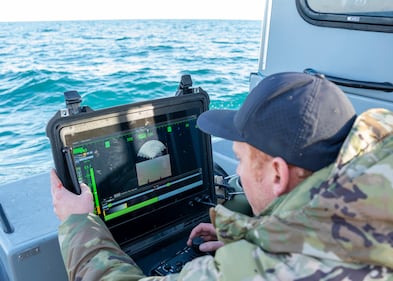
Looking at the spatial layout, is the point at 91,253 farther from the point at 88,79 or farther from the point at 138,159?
the point at 88,79

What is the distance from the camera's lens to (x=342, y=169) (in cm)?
77

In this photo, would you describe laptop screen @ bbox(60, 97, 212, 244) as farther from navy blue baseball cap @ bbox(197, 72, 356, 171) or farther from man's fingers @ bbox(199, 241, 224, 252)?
navy blue baseball cap @ bbox(197, 72, 356, 171)

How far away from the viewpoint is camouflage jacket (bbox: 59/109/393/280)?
0.74 m

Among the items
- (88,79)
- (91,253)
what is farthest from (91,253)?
(88,79)

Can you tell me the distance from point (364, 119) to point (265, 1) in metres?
1.83

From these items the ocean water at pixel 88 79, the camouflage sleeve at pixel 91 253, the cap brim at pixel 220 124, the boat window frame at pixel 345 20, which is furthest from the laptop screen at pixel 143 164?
the ocean water at pixel 88 79

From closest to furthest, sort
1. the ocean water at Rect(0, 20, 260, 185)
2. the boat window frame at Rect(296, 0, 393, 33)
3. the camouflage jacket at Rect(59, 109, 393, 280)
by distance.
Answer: the camouflage jacket at Rect(59, 109, 393, 280) < the boat window frame at Rect(296, 0, 393, 33) < the ocean water at Rect(0, 20, 260, 185)

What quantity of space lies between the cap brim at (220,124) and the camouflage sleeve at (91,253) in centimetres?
41

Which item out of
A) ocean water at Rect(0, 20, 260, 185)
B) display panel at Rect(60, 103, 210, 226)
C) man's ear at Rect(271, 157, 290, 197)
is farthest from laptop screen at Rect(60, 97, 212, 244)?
ocean water at Rect(0, 20, 260, 185)

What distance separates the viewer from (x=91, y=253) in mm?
1163

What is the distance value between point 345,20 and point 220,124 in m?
1.41

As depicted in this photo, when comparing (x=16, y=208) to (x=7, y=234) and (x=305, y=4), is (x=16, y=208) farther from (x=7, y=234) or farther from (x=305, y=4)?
(x=305, y=4)

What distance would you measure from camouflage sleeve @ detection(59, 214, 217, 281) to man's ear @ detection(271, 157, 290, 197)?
0.38 metres

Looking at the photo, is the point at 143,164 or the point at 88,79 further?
the point at 88,79
